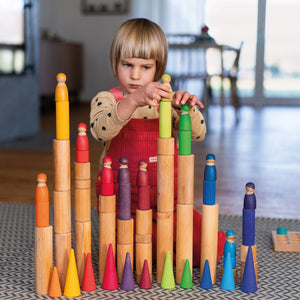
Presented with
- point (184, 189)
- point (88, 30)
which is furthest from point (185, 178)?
point (88, 30)

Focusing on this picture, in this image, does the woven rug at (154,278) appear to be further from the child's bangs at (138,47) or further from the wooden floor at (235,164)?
the child's bangs at (138,47)

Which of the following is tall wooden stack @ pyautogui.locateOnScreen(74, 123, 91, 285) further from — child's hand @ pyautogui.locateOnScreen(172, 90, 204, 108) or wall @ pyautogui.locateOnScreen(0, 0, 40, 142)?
wall @ pyautogui.locateOnScreen(0, 0, 40, 142)

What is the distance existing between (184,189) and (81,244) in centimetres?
21

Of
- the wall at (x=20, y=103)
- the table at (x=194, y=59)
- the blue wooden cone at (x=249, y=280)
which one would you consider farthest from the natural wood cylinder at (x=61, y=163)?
the table at (x=194, y=59)

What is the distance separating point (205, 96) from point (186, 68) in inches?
13.1

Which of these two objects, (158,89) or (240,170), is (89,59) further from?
(158,89)

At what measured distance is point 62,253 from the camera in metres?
0.90

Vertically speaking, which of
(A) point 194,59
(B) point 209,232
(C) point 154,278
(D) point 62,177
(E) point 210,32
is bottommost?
(C) point 154,278

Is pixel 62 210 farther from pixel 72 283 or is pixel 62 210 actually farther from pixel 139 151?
pixel 139 151

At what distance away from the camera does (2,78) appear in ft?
10.0

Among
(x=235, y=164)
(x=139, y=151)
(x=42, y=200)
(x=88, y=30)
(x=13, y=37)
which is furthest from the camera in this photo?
(x=88, y=30)

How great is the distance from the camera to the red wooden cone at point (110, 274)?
918mm

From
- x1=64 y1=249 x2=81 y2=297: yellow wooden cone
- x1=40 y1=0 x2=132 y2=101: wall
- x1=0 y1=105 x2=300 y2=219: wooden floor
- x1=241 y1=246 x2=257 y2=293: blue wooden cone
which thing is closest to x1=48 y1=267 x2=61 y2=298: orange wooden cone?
x1=64 y1=249 x2=81 y2=297: yellow wooden cone

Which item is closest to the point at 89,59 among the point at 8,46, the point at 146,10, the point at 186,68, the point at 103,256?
the point at 146,10
